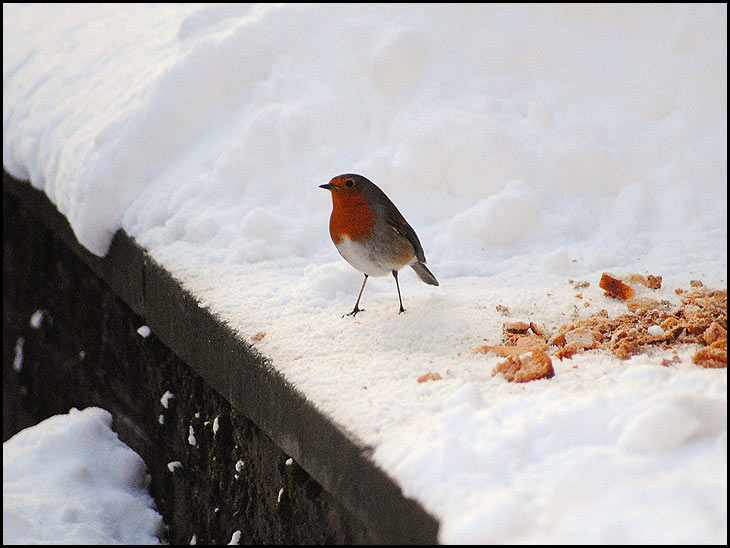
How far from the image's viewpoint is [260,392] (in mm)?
2064

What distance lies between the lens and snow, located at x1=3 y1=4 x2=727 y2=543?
151 cm

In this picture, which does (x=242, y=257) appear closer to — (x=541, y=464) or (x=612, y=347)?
(x=612, y=347)

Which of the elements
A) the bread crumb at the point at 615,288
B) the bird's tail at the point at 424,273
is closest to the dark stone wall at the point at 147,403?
the bird's tail at the point at 424,273

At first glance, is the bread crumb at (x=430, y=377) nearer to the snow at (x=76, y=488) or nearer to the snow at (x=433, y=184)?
the snow at (x=433, y=184)

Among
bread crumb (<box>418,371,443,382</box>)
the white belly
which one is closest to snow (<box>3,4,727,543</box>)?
bread crumb (<box>418,371,443,382</box>)

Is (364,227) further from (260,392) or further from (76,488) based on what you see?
(76,488)

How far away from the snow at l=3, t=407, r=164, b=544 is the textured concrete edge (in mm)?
475

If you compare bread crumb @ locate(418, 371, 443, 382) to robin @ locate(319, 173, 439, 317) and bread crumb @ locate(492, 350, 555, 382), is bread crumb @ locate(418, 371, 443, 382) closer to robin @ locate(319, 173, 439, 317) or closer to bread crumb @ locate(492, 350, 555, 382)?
→ bread crumb @ locate(492, 350, 555, 382)

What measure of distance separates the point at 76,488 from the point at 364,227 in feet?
4.02

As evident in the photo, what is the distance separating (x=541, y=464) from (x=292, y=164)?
2.19m

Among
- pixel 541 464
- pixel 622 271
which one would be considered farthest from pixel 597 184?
pixel 541 464

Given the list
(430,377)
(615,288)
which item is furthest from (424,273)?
(430,377)

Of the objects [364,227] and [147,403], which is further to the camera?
[147,403]

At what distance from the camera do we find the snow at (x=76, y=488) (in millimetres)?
2266
